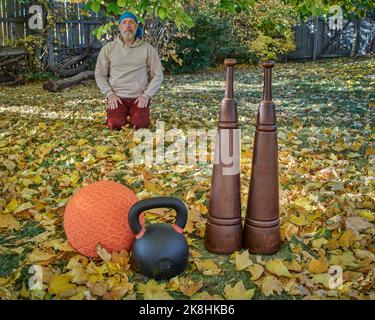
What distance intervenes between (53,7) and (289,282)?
1042 cm

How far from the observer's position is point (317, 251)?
240 centimetres

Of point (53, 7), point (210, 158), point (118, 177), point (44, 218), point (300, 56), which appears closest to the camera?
point (44, 218)

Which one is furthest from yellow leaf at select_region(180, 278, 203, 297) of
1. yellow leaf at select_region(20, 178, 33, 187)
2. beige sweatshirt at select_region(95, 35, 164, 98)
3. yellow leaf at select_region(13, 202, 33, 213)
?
beige sweatshirt at select_region(95, 35, 164, 98)

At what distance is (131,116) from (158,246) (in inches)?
133

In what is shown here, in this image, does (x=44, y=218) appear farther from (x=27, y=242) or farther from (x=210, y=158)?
(x=210, y=158)

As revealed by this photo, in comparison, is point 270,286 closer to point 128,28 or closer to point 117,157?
point 117,157

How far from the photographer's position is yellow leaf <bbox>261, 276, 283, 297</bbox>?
2043mm

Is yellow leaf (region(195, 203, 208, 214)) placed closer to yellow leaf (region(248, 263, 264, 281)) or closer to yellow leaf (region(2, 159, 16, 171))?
yellow leaf (region(248, 263, 264, 281))

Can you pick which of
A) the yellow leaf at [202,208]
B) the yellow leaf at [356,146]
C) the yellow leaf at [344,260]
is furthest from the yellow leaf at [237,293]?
the yellow leaf at [356,146]

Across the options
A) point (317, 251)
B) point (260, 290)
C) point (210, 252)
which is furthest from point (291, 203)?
point (260, 290)

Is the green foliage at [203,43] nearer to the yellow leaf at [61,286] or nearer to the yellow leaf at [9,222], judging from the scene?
the yellow leaf at [9,222]

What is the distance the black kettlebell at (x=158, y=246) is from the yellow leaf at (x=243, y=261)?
0.25 m

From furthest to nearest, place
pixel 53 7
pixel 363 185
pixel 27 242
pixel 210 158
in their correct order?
1. pixel 53 7
2. pixel 210 158
3. pixel 363 185
4. pixel 27 242

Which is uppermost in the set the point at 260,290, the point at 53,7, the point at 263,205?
the point at 53,7
